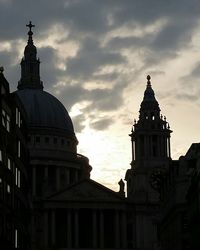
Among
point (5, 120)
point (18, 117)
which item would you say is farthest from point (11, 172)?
point (18, 117)

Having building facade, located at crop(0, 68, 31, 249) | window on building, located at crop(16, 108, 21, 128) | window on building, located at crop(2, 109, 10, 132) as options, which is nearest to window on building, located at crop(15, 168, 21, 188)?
building facade, located at crop(0, 68, 31, 249)

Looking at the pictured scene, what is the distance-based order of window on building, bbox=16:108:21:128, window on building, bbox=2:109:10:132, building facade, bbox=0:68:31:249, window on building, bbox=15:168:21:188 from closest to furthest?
1. building facade, bbox=0:68:31:249
2. window on building, bbox=2:109:10:132
3. window on building, bbox=15:168:21:188
4. window on building, bbox=16:108:21:128

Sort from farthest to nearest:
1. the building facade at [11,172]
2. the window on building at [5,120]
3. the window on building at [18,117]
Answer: the window on building at [18,117] < the window on building at [5,120] < the building facade at [11,172]

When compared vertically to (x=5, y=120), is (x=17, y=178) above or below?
below

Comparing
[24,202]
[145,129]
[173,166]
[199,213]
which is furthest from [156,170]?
[199,213]

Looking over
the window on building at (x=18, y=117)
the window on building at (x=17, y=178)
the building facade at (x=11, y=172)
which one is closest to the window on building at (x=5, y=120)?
the building facade at (x=11, y=172)

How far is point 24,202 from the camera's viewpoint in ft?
307

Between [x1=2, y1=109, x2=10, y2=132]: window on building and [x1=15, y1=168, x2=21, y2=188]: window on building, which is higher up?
[x1=2, y1=109, x2=10, y2=132]: window on building

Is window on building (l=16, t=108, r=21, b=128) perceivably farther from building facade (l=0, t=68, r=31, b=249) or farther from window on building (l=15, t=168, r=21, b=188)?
window on building (l=15, t=168, r=21, b=188)

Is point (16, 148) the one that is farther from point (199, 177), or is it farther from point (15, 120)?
point (199, 177)

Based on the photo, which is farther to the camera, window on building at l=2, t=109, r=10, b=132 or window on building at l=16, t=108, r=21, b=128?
window on building at l=16, t=108, r=21, b=128

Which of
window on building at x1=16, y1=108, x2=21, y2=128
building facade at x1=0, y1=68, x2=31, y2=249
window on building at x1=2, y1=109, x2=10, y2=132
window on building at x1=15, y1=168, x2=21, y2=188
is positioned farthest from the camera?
window on building at x1=16, y1=108, x2=21, y2=128

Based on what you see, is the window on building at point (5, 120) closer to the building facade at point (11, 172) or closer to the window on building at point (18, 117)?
the building facade at point (11, 172)

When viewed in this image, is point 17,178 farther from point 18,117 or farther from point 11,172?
point 11,172
